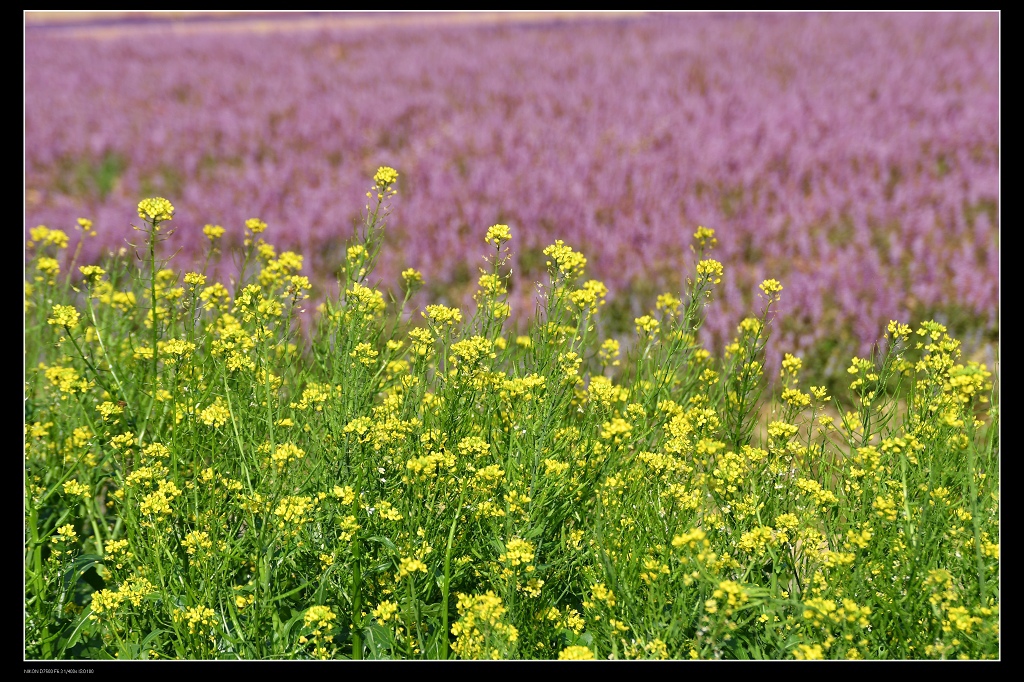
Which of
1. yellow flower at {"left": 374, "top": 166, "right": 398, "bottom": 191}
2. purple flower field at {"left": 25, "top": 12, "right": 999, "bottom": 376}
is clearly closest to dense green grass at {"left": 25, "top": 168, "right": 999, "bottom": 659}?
yellow flower at {"left": 374, "top": 166, "right": 398, "bottom": 191}

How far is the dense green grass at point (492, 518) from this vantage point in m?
2.44

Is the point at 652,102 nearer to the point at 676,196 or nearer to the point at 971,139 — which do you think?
the point at 676,196

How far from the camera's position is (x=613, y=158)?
8.59 metres

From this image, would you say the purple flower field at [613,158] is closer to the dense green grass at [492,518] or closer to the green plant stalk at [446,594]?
the dense green grass at [492,518]

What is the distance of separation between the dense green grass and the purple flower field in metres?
2.50

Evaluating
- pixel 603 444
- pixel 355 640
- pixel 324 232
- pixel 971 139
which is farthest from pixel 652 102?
pixel 355 640

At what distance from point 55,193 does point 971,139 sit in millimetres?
9423

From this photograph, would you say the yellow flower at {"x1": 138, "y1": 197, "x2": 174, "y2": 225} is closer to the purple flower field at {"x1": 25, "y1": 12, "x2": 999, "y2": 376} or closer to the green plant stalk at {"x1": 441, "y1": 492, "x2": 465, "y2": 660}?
the green plant stalk at {"x1": 441, "y1": 492, "x2": 465, "y2": 660}

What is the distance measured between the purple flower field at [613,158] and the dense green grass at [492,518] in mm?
2502

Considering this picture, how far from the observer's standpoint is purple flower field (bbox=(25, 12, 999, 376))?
21.7 feet

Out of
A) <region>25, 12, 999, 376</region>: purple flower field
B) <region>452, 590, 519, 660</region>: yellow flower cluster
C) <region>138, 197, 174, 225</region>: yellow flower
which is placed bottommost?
<region>452, 590, 519, 660</region>: yellow flower cluster

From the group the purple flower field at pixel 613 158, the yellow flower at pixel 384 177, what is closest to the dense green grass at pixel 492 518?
the yellow flower at pixel 384 177

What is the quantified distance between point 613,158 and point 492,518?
652 centimetres

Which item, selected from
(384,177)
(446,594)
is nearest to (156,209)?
(384,177)
